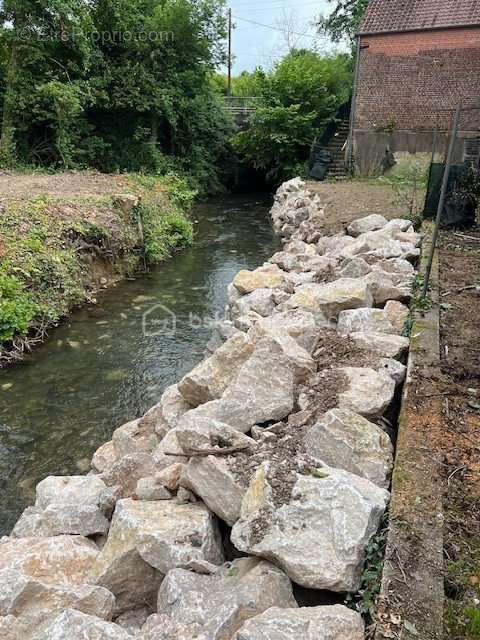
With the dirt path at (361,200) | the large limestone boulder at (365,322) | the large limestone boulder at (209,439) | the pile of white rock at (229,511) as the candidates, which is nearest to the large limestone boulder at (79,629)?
the pile of white rock at (229,511)

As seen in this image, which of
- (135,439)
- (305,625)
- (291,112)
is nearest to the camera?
(305,625)

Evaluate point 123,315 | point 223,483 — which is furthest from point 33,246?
point 223,483

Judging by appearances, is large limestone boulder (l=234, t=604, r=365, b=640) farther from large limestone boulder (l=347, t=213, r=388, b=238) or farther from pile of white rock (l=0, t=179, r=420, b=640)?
large limestone boulder (l=347, t=213, r=388, b=238)

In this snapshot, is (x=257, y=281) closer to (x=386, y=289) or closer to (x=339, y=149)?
(x=386, y=289)

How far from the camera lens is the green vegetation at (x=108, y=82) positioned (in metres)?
13.9

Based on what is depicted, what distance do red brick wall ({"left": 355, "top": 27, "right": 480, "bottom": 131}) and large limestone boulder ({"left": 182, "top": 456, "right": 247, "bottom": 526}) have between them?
1600 centimetres

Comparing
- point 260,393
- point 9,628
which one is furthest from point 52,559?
point 260,393

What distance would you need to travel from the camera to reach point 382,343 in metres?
3.95

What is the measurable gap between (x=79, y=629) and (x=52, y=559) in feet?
2.39

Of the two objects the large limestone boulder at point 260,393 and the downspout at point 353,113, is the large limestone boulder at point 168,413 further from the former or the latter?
the downspout at point 353,113

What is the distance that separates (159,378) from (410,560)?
13.1ft

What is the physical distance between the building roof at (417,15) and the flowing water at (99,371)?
39.0 ft

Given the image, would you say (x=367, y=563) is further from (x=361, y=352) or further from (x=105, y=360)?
(x=105, y=360)

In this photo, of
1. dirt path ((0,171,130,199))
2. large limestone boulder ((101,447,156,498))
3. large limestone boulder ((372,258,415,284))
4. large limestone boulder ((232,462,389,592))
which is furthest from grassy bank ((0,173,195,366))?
large limestone boulder ((232,462,389,592))
